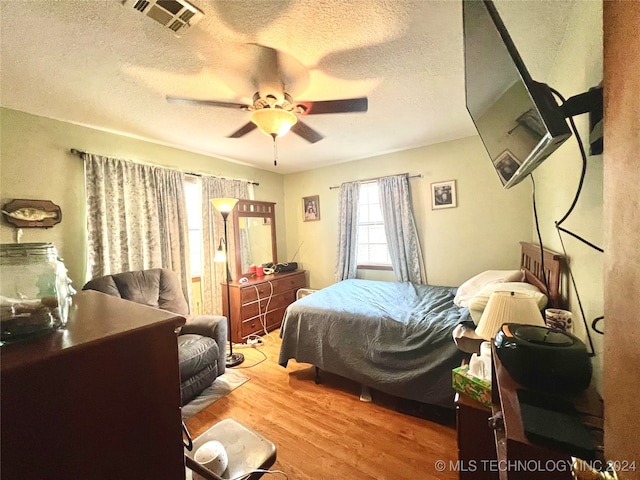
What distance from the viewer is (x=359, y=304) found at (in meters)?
2.41

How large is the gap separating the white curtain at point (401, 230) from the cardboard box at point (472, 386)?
87.8 inches

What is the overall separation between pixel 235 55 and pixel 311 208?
2922mm

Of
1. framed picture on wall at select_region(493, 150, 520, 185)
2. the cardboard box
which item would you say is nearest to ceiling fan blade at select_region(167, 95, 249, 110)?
framed picture on wall at select_region(493, 150, 520, 185)

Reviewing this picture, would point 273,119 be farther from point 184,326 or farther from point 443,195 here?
point 443,195

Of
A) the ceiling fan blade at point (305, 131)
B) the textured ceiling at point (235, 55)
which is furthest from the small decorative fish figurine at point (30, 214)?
the ceiling fan blade at point (305, 131)

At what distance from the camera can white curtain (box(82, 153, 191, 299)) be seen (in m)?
2.43

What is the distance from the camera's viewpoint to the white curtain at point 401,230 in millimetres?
3393

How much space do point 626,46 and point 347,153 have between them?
131 inches

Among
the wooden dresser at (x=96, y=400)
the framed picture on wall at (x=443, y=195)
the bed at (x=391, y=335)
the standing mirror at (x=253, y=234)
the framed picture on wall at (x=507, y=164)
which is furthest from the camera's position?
the standing mirror at (x=253, y=234)

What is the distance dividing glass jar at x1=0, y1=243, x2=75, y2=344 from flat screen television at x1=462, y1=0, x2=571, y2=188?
119 centimetres

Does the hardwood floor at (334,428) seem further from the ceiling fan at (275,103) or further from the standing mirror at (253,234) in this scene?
the ceiling fan at (275,103)

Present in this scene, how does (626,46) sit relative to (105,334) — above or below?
above

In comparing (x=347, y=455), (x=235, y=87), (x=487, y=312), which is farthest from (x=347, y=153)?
(x=347, y=455)

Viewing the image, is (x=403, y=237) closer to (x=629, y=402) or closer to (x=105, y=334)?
(x=629, y=402)
